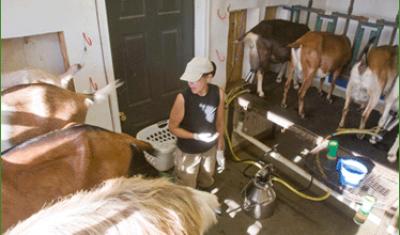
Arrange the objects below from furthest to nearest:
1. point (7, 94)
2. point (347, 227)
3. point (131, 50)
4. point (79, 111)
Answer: point (131, 50), point (347, 227), point (79, 111), point (7, 94)

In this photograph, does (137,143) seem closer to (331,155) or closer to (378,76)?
(331,155)

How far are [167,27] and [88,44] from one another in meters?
0.76

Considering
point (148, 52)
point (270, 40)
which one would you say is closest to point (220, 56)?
point (270, 40)

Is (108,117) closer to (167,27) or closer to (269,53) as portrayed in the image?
(167,27)

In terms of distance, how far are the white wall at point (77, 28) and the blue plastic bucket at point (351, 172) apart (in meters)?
1.78

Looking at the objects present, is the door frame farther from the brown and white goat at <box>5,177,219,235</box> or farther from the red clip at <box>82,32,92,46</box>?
the brown and white goat at <box>5,177,219,235</box>

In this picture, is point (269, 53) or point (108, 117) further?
point (269, 53)

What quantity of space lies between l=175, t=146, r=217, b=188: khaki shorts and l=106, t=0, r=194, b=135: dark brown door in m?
0.72

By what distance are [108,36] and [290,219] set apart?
1.98 metres

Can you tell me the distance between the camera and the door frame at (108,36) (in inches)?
81.0

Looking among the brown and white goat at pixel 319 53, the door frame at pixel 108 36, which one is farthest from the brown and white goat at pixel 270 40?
the door frame at pixel 108 36

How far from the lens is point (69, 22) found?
6.24 ft

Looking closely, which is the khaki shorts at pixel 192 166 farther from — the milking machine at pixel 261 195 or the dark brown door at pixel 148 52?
the dark brown door at pixel 148 52

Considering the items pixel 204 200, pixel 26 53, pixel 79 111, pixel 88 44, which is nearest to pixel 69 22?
pixel 88 44
